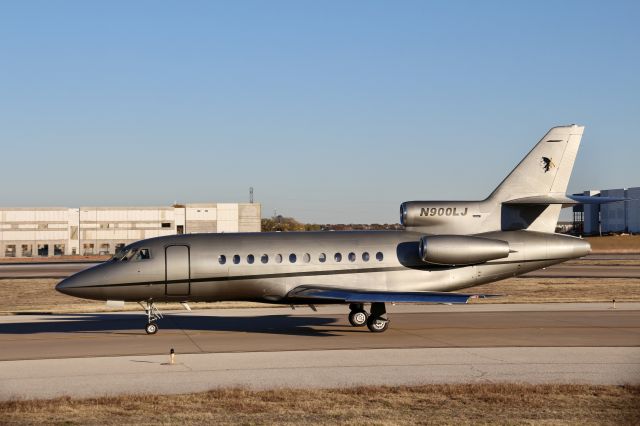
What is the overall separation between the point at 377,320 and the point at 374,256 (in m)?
2.17

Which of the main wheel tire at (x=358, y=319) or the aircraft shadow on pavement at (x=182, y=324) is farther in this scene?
the aircraft shadow on pavement at (x=182, y=324)

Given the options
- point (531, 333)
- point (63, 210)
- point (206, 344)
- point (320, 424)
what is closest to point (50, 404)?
point (320, 424)

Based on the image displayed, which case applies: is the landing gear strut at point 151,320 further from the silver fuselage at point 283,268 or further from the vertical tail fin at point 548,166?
the vertical tail fin at point 548,166

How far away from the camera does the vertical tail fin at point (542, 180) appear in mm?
27016

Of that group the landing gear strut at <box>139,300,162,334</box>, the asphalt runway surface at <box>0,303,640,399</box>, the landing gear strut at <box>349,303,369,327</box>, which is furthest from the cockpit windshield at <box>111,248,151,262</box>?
the landing gear strut at <box>349,303,369,327</box>

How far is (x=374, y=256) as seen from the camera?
26438 millimetres

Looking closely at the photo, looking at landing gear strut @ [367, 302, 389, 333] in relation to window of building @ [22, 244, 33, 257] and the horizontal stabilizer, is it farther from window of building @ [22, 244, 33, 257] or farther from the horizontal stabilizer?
window of building @ [22, 244, 33, 257]

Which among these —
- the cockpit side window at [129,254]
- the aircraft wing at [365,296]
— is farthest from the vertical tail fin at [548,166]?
the cockpit side window at [129,254]

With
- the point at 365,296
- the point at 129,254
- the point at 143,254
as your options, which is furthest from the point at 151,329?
the point at 365,296

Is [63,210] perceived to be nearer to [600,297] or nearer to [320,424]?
[600,297]

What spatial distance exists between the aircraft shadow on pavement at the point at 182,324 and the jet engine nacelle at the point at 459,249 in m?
4.11

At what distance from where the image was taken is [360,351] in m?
21.8

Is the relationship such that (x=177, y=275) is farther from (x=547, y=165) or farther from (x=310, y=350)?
(x=547, y=165)

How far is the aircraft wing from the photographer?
23.8 m
